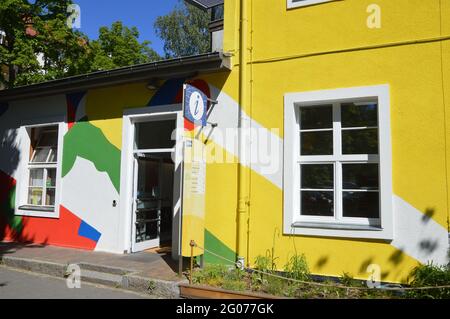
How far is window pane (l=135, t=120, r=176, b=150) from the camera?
8195 millimetres

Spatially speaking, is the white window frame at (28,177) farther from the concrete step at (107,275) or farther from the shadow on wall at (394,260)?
the shadow on wall at (394,260)

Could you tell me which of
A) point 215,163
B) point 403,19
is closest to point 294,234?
point 215,163

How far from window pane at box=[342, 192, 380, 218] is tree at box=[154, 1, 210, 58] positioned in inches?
938

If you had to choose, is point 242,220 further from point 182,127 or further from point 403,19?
point 403,19

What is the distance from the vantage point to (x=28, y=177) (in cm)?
961

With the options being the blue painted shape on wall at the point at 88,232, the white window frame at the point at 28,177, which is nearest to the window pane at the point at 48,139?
the white window frame at the point at 28,177

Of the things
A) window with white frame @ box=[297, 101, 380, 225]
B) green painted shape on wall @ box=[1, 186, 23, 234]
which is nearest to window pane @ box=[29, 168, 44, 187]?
green painted shape on wall @ box=[1, 186, 23, 234]

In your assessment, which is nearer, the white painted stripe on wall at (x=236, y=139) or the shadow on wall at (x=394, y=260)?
the shadow on wall at (x=394, y=260)

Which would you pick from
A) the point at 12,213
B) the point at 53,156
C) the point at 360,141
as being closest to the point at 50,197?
the point at 53,156

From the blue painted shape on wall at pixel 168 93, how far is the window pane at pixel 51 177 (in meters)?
3.28

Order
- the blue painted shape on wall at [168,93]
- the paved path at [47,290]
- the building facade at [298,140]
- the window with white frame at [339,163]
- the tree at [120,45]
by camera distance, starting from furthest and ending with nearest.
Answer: the tree at [120,45] < the blue painted shape on wall at [168,93] < the window with white frame at [339,163] < the paved path at [47,290] < the building facade at [298,140]

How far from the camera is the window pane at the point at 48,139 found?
9.58 metres

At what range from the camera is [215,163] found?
7.00m
